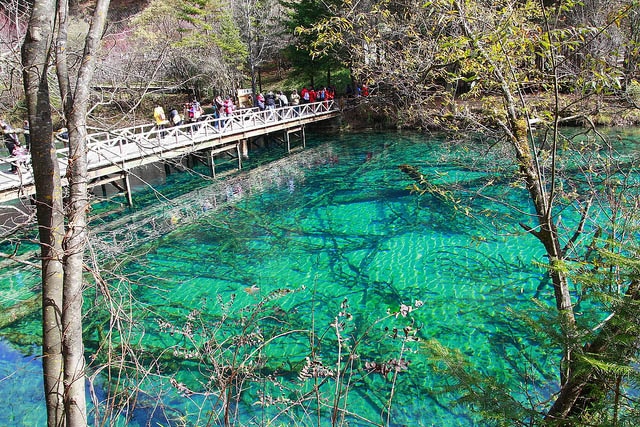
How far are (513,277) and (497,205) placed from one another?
4.19 metres

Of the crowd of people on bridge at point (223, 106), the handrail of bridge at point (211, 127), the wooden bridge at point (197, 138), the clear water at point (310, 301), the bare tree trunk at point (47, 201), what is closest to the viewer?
the bare tree trunk at point (47, 201)

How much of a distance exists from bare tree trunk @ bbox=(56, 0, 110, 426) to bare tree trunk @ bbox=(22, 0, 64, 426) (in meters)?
0.06

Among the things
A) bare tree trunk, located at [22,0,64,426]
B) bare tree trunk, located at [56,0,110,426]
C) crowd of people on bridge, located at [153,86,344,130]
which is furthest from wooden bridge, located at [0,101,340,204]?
bare tree trunk, located at [22,0,64,426]

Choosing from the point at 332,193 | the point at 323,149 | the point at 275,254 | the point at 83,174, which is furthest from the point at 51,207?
the point at 323,149

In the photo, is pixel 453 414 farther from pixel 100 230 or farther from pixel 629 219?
pixel 100 230

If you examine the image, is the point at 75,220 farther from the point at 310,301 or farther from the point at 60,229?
the point at 310,301

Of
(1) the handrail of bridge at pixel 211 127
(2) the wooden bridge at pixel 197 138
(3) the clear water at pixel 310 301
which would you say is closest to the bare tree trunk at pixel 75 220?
(3) the clear water at pixel 310 301

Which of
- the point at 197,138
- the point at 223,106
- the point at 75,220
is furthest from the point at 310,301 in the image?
the point at 223,106

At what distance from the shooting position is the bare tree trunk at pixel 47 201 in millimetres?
2391

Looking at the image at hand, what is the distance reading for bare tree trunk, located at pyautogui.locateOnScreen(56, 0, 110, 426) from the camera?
2488 millimetres

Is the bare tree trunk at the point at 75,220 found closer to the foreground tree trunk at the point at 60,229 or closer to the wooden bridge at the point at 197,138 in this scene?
the foreground tree trunk at the point at 60,229

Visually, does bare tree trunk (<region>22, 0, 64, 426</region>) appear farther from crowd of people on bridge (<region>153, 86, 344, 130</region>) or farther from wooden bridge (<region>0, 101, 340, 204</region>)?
crowd of people on bridge (<region>153, 86, 344, 130</region>)

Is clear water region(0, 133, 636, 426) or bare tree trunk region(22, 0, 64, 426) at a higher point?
bare tree trunk region(22, 0, 64, 426)

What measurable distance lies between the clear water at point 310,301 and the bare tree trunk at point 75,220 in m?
0.35
